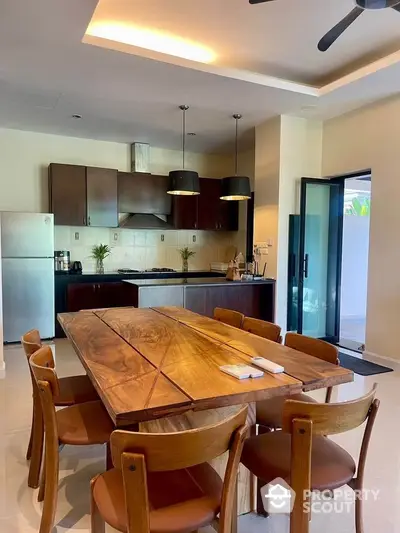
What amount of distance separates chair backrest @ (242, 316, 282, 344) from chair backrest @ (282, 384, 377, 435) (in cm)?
109

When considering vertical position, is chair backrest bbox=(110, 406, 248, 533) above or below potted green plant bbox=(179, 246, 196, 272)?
below

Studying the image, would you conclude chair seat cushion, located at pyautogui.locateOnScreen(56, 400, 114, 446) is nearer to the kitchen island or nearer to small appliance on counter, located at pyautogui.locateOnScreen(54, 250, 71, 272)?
the kitchen island

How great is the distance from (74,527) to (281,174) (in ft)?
14.6

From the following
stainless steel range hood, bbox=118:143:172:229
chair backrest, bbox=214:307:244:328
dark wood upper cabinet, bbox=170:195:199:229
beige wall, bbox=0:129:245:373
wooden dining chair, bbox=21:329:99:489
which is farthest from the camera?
dark wood upper cabinet, bbox=170:195:199:229

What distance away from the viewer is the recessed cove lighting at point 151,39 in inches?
135

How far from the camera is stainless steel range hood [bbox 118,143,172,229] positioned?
6152mm

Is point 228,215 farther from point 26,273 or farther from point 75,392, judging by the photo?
point 75,392

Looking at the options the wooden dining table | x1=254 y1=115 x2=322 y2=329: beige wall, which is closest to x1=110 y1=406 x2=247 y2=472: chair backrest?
the wooden dining table

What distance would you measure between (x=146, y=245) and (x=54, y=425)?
5.10 metres

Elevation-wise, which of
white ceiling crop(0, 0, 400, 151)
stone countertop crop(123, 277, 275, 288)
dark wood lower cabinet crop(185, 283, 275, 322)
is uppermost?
white ceiling crop(0, 0, 400, 151)

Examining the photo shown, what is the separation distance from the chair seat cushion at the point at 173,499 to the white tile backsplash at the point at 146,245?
505 centimetres

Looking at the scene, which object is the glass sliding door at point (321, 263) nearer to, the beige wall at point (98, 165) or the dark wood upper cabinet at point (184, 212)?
the beige wall at point (98, 165)

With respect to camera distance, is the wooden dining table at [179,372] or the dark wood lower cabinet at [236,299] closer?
the wooden dining table at [179,372]

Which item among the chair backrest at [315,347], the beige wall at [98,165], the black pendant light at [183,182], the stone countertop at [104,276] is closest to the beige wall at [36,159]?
the beige wall at [98,165]
